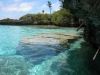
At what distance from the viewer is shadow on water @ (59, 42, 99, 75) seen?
11.3 metres

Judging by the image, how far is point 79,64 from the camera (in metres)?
12.4

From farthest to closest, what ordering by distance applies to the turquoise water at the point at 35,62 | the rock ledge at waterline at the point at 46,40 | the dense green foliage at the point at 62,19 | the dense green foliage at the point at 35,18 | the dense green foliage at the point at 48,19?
the dense green foliage at the point at 35,18, the dense green foliage at the point at 48,19, the dense green foliage at the point at 62,19, the rock ledge at waterline at the point at 46,40, the turquoise water at the point at 35,62

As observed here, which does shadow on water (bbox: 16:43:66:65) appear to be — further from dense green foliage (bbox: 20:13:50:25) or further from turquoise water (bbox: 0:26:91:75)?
dense green foliage (bbox: 20:13:50:25)

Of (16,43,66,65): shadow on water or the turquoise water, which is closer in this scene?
the turquoise water

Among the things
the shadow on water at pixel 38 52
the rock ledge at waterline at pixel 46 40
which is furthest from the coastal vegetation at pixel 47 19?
the shadow on water at pixel 38 52

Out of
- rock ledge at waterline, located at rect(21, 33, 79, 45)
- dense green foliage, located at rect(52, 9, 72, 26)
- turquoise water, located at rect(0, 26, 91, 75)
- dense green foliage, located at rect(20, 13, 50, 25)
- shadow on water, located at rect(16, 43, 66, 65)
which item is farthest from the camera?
dense green foliage, located at rect(20, 13, 50, 25)

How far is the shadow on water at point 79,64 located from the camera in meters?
11.3

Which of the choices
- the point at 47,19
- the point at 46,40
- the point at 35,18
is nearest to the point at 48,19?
the point at 47,19

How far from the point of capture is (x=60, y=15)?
51.0 metres

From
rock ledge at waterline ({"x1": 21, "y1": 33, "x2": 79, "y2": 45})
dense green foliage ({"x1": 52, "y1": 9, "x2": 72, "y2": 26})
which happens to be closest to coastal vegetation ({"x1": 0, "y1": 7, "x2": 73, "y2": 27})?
dense green foliage ({"x1": 52, "y1": 9, "x2": 72, "y2": 26})

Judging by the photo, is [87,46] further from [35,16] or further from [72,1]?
[35,16]

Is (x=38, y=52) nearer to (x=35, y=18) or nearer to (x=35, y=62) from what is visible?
(x=35, y=62)

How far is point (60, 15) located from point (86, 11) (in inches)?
1592

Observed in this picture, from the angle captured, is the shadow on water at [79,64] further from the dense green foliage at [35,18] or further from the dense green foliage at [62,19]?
the dense green foliage at [35,18]
